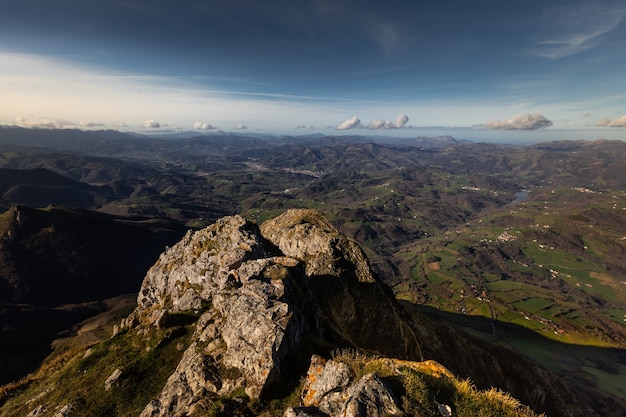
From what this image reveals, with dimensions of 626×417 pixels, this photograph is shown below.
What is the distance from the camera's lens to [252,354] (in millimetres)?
23672

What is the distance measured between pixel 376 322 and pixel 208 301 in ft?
Result: 104

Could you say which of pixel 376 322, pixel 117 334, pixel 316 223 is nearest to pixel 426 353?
pixel 376 322

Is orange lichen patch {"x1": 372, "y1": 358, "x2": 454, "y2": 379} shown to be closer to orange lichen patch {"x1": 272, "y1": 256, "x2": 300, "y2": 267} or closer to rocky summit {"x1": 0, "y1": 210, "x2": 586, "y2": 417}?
rocky summit {"x1": 0, "y1": 210, "x2": 586, "y2": 417}

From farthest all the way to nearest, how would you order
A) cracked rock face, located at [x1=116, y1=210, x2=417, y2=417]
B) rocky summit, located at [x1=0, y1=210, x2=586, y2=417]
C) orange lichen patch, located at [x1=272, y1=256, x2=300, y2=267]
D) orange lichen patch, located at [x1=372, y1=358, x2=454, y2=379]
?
1. orange lichen patch, located at [x1=272, y1=256, x2=300, y2=267]
2. cracked rock face, located at [x1=116, y1=210, x2=417, y2=417]
3. orange lichen patch, located at [x1=372, y1=358, x2=454, y2=379]
4. rocky summit, located at [x1=0, y1=210, x2=586, y2=417]

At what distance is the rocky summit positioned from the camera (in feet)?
60.0

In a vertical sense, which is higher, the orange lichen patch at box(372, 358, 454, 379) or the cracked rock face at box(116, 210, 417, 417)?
the orange lichen patch at box(372, 358, 454, 379)

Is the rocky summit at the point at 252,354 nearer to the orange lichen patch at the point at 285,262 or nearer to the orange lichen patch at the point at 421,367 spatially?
the orange lichen patch at the point at 421,367

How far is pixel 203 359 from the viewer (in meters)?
24.9

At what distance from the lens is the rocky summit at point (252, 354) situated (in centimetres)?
1830

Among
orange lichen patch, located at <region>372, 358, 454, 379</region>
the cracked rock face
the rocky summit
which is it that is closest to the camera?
the rocky summit

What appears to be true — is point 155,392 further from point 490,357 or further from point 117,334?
point 490,357

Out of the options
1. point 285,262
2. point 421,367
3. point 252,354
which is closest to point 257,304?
point 252,354

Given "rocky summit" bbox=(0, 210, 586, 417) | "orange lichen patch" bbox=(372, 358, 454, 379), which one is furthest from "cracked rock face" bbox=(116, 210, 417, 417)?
"orange lichen patch" bbox=(372, 358, 454, 379)

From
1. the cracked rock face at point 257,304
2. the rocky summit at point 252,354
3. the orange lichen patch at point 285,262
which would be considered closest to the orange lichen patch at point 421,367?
the rocky summit at point 252,354
